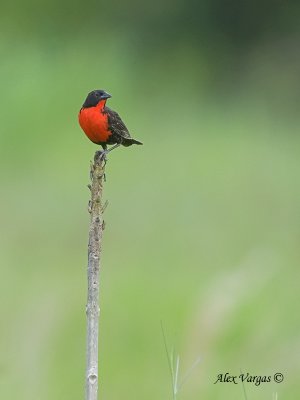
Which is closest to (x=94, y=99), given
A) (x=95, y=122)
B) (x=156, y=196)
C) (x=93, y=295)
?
(x=95, y=122)

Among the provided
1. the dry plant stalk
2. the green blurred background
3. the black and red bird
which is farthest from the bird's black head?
the dry plant stalk

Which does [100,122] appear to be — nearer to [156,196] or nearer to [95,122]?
[95,122]

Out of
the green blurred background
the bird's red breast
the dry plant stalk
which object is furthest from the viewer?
the green blurred background

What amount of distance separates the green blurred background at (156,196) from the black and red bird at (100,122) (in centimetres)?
67

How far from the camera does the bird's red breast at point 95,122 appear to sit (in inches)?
134

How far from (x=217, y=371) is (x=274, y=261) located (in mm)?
1406

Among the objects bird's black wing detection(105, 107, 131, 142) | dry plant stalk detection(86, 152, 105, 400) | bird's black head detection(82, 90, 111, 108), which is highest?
bird's black head detection(82, 90, 111, 108)

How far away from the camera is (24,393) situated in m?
4.36

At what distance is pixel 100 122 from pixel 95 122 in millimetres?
11

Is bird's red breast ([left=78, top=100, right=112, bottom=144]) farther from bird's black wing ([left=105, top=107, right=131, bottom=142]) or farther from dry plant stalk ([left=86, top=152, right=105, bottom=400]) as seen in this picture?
dry plant stalk ([left=86, top=152, right=105, bottom=400])

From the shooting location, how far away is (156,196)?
26.2ft

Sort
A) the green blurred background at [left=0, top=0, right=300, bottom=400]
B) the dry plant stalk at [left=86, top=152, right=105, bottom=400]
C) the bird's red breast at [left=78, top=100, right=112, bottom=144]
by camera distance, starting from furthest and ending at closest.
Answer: the green blurred background at [left=0, top=0, right=300, bottom=400] → the bird's red breast at [left=78, top=100, right=112, bottom=144] → the dry plant stalk at [left=86, top=152, right=105, bottom=400]

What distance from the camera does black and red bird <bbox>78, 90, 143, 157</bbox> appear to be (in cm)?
342

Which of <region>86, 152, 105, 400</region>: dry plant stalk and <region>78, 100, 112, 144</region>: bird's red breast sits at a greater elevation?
<region>78, 100, 112, 144</region>: bird's red breast
